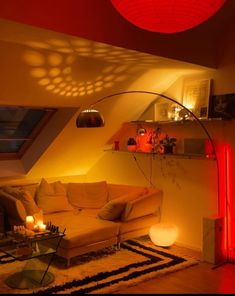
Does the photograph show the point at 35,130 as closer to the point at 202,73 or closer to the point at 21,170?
the point at 21,170

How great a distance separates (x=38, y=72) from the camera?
391cm

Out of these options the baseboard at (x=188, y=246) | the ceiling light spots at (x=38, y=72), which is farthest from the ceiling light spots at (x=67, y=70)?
the baseboard at (x=188, y=246)

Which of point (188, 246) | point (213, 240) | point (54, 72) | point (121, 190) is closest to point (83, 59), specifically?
point (54, 72)

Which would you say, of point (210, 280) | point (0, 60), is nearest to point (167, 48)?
point (0, 60)

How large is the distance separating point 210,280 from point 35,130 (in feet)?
10.7

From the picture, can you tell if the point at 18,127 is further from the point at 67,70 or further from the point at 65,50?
the point at 65,50

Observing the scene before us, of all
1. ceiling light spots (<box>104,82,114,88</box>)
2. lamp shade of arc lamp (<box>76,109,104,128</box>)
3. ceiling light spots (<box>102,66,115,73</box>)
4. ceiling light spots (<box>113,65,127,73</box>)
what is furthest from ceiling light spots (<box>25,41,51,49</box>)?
ceiling light spots (<box>104,82,114,88</box>)

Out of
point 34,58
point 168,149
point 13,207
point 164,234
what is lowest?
point 164,234

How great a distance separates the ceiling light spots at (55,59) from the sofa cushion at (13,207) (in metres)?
1.83

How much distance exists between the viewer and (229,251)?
446cm

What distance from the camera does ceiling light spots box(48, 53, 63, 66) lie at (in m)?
3.72

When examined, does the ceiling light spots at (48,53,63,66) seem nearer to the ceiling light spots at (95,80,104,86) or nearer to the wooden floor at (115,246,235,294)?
the ceiling light spots at (95,80,104,86)

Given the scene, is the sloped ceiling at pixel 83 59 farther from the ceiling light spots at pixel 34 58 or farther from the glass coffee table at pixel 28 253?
the glass coffee table at pixel 28 253

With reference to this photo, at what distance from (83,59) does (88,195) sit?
230 centimetres
